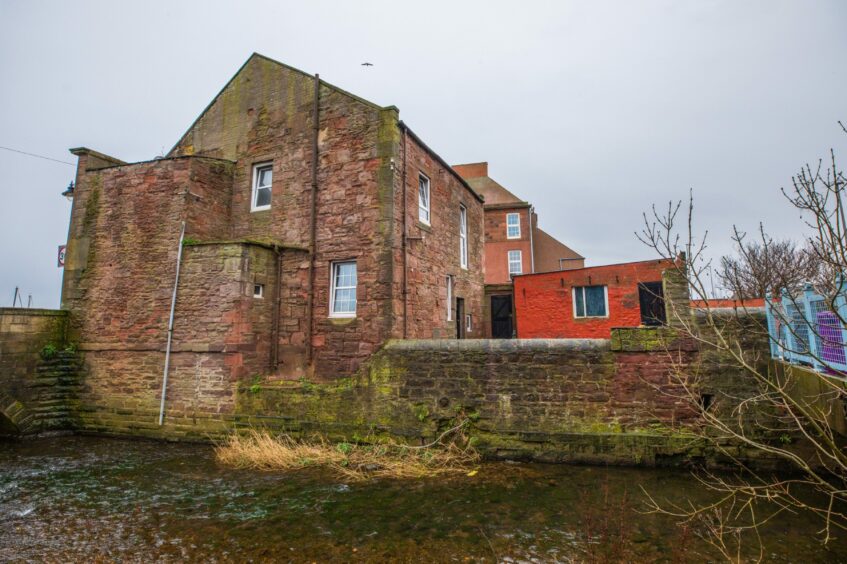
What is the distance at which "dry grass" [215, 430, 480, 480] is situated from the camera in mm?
8336

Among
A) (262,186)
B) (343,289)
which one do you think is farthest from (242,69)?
(343,289)

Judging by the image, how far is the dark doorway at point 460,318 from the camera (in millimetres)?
15398

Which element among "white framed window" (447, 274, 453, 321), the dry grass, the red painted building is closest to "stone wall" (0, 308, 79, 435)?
the dry grass

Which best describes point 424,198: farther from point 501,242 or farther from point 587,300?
point 501,242

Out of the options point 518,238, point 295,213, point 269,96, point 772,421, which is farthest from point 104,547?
point 518,238

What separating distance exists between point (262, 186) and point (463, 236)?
7108 mm

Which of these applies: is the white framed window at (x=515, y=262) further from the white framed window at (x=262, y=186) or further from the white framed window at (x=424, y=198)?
the white framed window at (x=262, y=186)

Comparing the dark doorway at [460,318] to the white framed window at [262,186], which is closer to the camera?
the white framed window at [262,186]

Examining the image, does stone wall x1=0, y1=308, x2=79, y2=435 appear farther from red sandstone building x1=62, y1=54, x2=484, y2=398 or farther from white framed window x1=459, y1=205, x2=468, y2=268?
white framed window x1=459, y1=205, x2=468, y2=268

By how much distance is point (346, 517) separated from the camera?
634 centimetres

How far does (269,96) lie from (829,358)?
13.7 m

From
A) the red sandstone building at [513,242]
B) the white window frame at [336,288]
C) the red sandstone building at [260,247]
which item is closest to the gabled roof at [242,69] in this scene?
the red sandstone building at [260,247]

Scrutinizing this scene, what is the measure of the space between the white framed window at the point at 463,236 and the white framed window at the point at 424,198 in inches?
114

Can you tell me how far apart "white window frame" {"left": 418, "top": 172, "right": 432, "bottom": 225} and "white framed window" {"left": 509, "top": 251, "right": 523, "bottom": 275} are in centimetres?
1672
